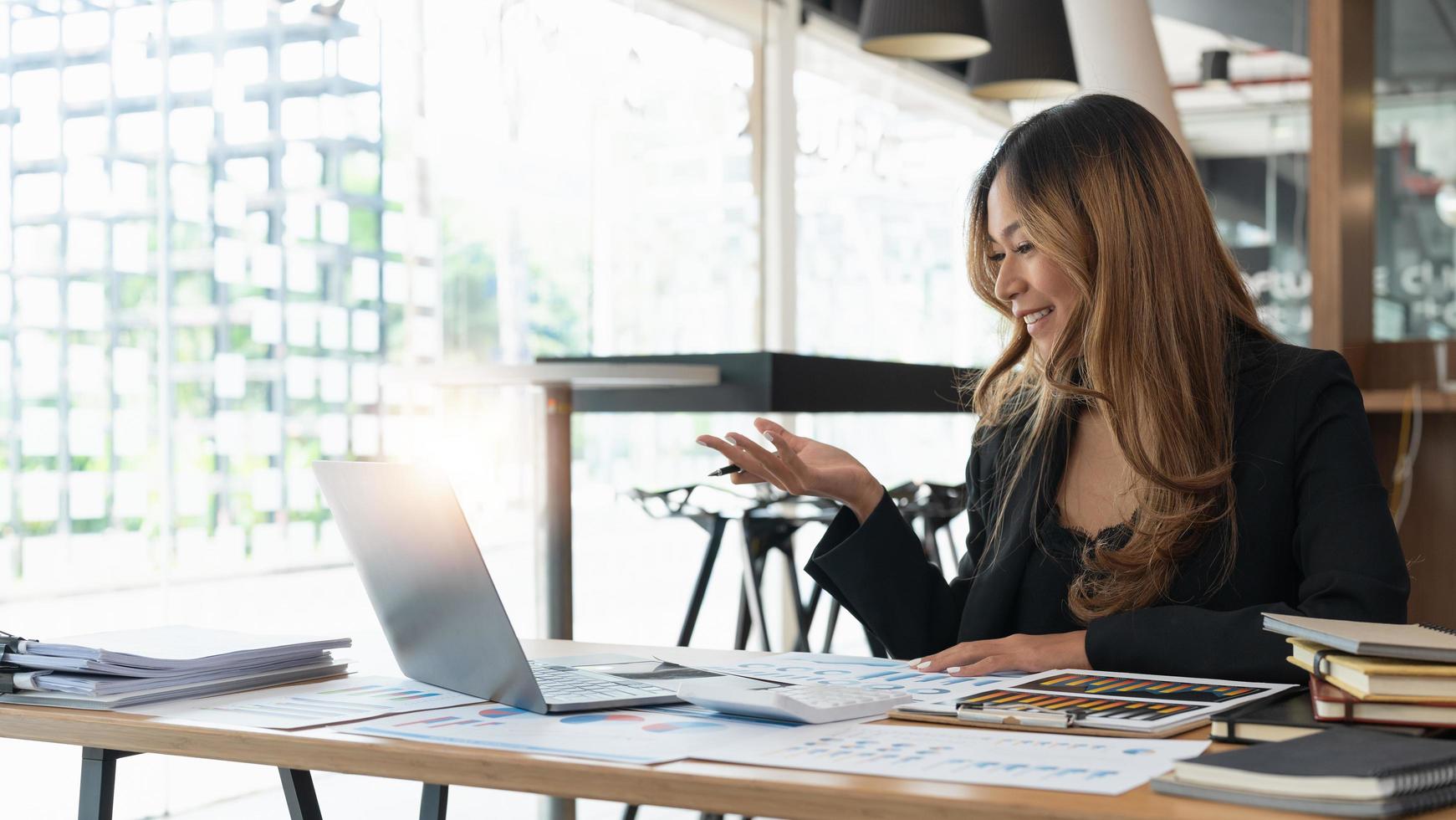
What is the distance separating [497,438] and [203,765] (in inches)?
55.7

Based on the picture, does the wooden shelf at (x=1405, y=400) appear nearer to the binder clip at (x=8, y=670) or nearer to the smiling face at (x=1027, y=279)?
the smiling face at (x=1027, y=279)

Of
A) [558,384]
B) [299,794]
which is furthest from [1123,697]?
[558,384]

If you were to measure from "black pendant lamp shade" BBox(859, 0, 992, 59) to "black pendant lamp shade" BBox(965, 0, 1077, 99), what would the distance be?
19cm

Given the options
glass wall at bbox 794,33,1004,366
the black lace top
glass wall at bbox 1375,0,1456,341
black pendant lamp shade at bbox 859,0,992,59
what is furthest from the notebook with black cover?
glass wall at bbox 1375,0,1456,341

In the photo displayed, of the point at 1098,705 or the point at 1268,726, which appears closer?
the point at 1268,726

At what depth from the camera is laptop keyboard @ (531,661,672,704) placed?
1.15 meters

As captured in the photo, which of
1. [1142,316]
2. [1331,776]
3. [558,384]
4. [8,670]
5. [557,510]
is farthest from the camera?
[557,510]

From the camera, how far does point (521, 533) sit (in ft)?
16.2

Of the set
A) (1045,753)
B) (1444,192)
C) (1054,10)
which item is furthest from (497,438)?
(1444,192)

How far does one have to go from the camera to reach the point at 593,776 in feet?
2.93

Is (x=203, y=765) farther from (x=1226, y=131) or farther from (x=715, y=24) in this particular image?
(x=1226, y=131)

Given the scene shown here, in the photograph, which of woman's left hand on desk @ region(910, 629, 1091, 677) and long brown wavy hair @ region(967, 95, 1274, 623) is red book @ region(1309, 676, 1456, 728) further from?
long brown wavy hair @ region(967, 95, 1274, 623)

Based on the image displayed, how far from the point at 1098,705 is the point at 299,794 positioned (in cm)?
97

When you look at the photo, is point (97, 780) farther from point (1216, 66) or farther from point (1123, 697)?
point (1216, 66)
